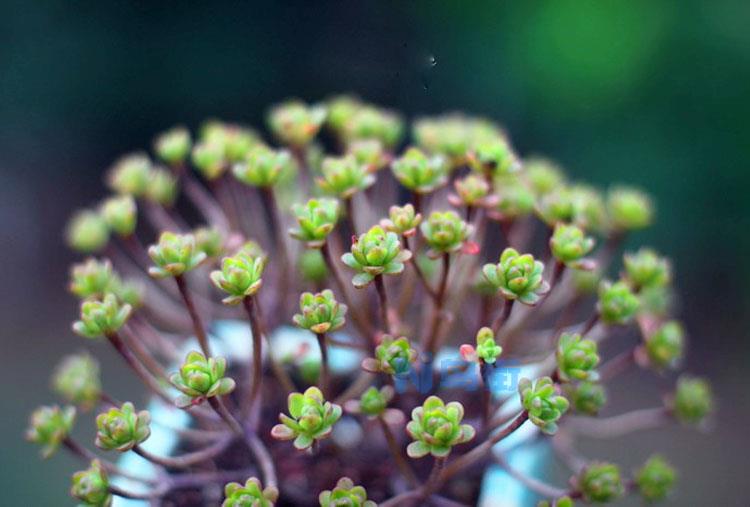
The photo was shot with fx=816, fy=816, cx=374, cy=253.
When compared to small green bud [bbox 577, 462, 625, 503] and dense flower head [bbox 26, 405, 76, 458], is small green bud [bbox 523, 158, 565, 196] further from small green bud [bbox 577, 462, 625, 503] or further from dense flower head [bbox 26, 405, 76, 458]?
dense flower head [bbox 26, 405, 76, 458]

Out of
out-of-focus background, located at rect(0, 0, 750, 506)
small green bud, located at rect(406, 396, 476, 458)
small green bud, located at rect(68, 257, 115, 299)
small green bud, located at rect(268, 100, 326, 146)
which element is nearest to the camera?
small green bud, located at rect(406, 396, 476, 458)

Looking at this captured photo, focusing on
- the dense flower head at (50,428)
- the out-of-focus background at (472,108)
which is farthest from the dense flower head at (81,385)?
the out-of-focus background at (472,108)

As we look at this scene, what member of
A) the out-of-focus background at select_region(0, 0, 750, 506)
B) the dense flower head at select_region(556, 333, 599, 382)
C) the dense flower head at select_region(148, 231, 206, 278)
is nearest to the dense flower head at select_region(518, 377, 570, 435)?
the dense flower head at select_region(556, 333, 599, 382)

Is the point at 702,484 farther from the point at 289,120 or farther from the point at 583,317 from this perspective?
the point at 289,120

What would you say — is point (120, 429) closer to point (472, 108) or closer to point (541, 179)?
point (541, 179)

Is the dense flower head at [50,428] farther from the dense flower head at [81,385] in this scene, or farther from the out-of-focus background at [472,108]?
the out-of-focus background at [472,108]

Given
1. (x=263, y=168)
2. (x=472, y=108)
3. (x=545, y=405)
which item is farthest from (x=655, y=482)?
(x=472, y=108)
